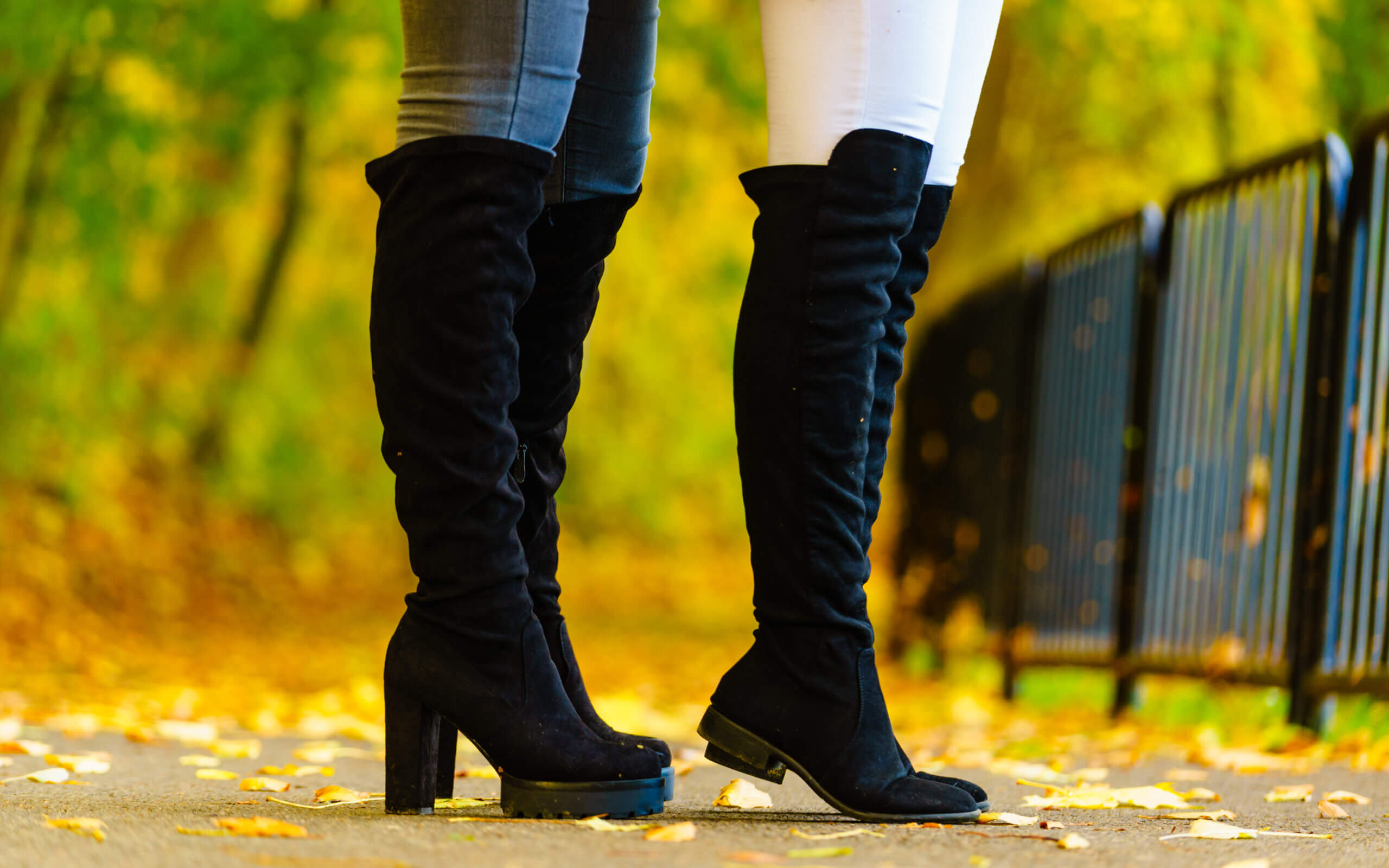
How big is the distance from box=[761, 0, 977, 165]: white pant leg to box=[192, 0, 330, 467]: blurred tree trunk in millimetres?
8595

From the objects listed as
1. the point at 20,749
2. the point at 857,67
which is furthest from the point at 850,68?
the point at 20,749

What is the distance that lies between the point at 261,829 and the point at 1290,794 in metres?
1.54

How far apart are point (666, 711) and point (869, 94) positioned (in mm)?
3511

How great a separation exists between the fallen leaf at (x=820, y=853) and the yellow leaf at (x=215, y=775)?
3.79 feet

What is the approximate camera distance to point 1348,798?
2.26 metres

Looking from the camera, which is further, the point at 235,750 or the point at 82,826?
the point at 235,750

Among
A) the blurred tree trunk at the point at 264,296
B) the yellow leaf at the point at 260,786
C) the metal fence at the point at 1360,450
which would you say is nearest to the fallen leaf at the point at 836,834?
the yellow leaf at the point at 260,786

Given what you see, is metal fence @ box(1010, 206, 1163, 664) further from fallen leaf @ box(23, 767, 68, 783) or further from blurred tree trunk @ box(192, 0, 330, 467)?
blurred tree trunk @ box(192, 0, 330, 467)

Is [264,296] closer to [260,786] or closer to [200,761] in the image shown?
[200,761]

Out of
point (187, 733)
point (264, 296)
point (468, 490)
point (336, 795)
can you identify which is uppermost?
point (264, 296)

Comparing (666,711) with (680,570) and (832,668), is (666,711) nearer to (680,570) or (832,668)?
(832,668)

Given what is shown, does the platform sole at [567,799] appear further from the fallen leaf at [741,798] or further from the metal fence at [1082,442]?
the metal fence at [1082,442]

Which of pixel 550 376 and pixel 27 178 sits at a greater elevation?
pixel 27 178

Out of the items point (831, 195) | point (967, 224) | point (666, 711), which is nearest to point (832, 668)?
point (831, 195)
